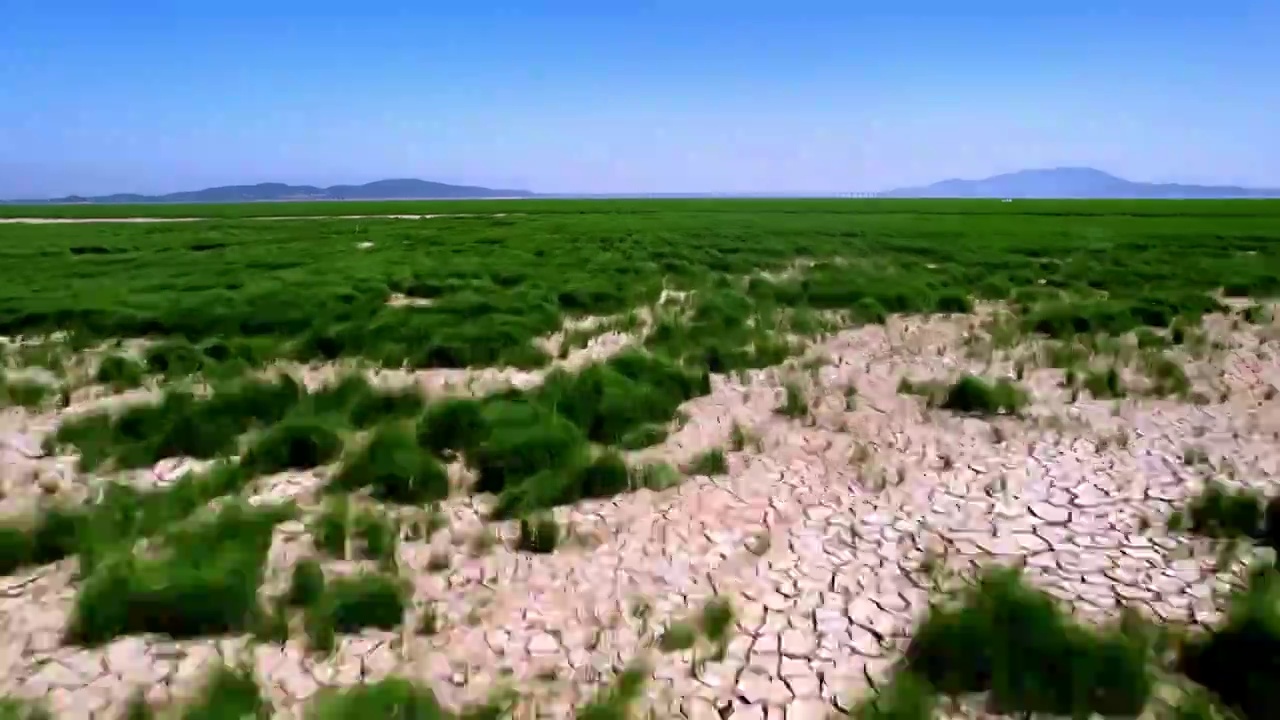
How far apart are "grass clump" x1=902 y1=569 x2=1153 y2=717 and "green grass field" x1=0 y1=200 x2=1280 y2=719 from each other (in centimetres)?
1

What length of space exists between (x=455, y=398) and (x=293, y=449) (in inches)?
81.3

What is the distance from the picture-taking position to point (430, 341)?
12359mm

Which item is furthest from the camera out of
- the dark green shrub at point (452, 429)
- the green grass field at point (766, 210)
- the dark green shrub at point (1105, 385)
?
the green grass field at point (766, 210)

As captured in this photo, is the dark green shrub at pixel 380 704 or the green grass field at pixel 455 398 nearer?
the dark green shrub at pixel 380 704

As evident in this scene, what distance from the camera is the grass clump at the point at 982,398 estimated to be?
927 centimetres

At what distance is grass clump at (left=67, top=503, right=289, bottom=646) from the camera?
15.3ft

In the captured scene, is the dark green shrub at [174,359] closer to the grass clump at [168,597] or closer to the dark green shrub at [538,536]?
the grass clump at [168,597]

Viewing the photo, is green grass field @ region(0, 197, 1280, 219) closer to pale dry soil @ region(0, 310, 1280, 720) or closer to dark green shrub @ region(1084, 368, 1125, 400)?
dark green shrub @ region(1084, 368, 1125, 400)

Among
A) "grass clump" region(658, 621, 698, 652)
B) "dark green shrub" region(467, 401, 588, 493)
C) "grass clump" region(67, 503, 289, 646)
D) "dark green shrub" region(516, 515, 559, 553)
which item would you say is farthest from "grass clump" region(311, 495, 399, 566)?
"grass clump" region(658, 621, 698, 652)

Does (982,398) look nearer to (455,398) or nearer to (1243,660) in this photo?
(1243,660)

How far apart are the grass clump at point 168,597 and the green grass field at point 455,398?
0.01 m

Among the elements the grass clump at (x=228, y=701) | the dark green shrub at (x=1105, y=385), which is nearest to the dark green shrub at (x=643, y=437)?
the grass clump at (x=228, y=701)

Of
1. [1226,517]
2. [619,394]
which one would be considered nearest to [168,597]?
[619,394]

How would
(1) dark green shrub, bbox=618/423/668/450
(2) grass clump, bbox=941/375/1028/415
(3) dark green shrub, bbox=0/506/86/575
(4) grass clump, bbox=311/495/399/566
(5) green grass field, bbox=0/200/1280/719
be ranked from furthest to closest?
(2) grass clump, bbox=941/375/1028/415
(1) dark green shrub, bbox=618/423/668/450
(4) grass clump, bbox=311/495/399/566
(3) dark green shrub, bbox=0/506/86/575
(5) green grass field, bbox=0/200/1280/719
